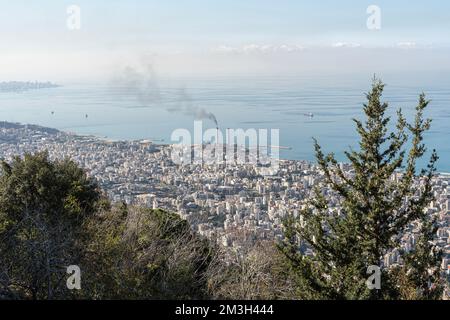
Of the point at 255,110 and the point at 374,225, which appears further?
the point at 255,110

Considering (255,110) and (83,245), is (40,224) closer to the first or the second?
(83,245)

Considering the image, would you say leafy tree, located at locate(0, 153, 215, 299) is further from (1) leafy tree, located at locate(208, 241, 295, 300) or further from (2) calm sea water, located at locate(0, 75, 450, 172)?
(2) calm sea water, located at locate(0, 75, 450, 172)

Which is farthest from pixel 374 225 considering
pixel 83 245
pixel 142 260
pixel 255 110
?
pixel 255 110

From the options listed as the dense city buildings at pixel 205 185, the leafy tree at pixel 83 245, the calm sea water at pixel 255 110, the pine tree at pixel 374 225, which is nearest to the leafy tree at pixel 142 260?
the leafy tree at pixel 83 245

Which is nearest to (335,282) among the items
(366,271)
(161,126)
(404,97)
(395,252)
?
(366,271)

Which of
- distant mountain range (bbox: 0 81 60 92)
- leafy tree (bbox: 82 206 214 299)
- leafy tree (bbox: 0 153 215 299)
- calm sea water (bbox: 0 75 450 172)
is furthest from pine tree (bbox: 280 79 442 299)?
distant mountain range (bbox: 0 81 60 92)

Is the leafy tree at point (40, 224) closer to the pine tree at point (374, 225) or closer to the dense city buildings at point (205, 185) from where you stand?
the dense city buildings at point (205, 185)

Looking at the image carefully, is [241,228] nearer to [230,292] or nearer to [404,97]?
[230,292]
